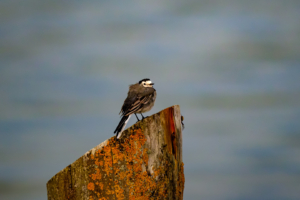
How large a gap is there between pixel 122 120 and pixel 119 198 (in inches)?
46.8

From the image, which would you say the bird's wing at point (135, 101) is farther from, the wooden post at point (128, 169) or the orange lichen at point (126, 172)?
the orange lichen at point (126, 172)

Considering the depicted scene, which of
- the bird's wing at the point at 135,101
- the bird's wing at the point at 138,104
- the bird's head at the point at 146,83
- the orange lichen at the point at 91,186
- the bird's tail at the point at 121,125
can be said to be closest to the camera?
the orange lichen at the point at 91,186

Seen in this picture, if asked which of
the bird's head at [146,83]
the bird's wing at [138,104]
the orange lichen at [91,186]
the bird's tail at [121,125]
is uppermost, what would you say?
the bird's head at [146,83]

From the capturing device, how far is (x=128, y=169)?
3771mm

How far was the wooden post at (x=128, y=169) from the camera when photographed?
3670mm

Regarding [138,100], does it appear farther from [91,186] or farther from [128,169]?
[91,186]

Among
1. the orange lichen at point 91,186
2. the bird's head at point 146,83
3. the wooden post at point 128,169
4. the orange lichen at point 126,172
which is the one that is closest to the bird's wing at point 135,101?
the bird's head at point 146,83

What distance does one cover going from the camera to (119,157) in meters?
3.75

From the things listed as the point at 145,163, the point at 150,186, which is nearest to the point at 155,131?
the point at 145,163

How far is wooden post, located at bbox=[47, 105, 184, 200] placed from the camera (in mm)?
3670

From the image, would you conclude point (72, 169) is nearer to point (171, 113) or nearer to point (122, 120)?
point (122, 120)

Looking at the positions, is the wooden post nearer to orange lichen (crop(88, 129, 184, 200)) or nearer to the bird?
orange lichen (crop(88, 129, 184, 200))

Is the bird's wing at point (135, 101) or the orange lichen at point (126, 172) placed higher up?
the bird's wing at point (135, 101)

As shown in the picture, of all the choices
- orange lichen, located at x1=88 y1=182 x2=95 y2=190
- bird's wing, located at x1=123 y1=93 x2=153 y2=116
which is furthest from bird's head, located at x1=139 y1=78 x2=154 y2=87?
orange lichen, located at x1=88 y1=182 x2=95 y2=190
